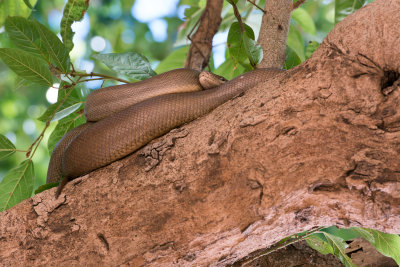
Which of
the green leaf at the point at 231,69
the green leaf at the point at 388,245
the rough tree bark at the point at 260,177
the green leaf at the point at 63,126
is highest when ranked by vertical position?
the green leaf at the point at 231,69

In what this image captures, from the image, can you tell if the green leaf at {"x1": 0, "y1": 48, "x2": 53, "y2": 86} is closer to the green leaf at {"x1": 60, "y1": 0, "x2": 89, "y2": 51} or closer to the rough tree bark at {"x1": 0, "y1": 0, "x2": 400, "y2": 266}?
the green leaf at {"x1": 60, "y1": 0, "x2": 89, "y2": 51}

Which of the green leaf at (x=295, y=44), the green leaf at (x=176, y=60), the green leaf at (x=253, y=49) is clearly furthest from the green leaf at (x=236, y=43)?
the green leaf at (x=176, y=60)

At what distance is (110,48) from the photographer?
516 centimetres

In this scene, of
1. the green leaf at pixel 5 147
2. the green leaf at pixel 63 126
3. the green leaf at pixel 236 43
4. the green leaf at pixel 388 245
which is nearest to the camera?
the green leaf at pixel 388 245

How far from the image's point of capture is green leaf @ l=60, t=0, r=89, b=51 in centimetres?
211

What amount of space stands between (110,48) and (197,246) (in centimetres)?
430

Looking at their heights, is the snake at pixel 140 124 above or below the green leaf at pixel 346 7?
below

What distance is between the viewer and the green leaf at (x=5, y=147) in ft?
6.46

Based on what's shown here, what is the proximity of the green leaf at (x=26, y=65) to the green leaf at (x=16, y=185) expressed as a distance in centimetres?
42

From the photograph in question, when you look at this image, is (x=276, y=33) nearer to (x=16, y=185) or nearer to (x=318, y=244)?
(x=318, y=244)

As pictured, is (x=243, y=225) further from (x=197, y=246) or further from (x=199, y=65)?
(x=199, y=65)

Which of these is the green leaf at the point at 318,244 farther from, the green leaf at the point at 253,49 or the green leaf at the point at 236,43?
the green leaf at the point at 236,43

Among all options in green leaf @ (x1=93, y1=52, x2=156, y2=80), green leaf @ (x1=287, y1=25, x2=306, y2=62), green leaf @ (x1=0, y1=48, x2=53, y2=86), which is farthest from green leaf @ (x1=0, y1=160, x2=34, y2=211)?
green leaf @ (x1=287, y1=25, x2=306, y2=62)

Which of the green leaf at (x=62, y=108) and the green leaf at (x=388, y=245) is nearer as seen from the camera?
the green leaf at (x=388, y=245)
